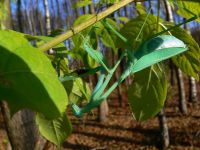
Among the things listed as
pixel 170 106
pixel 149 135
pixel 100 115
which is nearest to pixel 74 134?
pixel 100 115

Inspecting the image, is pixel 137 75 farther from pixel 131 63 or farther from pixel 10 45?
pixel 10 45

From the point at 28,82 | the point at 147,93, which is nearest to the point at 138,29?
the point at 147,93

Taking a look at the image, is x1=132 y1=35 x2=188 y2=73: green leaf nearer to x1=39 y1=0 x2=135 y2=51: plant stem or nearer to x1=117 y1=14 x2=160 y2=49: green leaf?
x1=39 y1=0 x2=135 y2=51: plant stem

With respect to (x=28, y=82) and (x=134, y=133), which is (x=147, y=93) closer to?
(x=28, y=82)

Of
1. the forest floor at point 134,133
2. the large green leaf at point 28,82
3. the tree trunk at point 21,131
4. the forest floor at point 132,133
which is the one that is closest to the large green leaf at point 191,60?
the large green leaf at point 28,82

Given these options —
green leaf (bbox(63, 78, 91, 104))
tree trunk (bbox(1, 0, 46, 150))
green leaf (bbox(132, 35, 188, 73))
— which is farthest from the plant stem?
tree trunk (bbox(1, 0, 46, 150))
